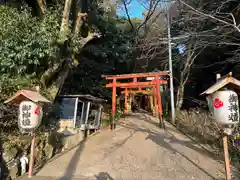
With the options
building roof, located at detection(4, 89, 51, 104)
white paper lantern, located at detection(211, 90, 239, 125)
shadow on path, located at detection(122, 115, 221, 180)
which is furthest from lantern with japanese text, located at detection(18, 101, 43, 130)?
shadow on path, located at detection(122, 115, 221, 180)

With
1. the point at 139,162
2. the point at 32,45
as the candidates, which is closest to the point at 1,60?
the point at 32,45

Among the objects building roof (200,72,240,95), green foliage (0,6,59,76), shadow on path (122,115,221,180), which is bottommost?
shadow on path (122,115,221,180)

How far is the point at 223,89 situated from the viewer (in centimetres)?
521

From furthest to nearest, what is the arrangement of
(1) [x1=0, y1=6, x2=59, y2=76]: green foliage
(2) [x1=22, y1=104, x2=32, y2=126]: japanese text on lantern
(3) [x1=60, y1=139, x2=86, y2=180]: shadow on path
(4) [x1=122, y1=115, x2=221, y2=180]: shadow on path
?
(4) [x1=122, y1=115, x2=221, y2=180]: shadow on path, (1) [x1=0, y1=6, x2=59, y2=76]: green foliage, (3) [x1=60, y1=139, x2=86, y2=180]: shadow on path, (2) [x1=22, y1=104, x2=32, y2=126]: japanese text on lantern

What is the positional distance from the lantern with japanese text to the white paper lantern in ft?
14.6

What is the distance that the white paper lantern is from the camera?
5.05 meters

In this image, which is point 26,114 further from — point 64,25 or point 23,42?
point 64,25

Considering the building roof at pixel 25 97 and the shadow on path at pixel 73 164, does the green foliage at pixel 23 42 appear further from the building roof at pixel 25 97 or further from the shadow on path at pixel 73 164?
the shadow on path at pixel 73 164

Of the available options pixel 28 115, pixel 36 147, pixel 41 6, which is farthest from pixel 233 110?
pixel 41 6

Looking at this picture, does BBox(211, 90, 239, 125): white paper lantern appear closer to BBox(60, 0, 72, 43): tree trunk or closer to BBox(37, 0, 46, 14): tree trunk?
BBox(60, 0, 72, 43): tree trunk

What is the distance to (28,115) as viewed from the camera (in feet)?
19.8

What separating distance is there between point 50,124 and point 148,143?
13.6 feet

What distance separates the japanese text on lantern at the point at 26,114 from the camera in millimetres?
6008

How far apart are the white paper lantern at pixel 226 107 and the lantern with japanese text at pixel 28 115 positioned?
4447mm
